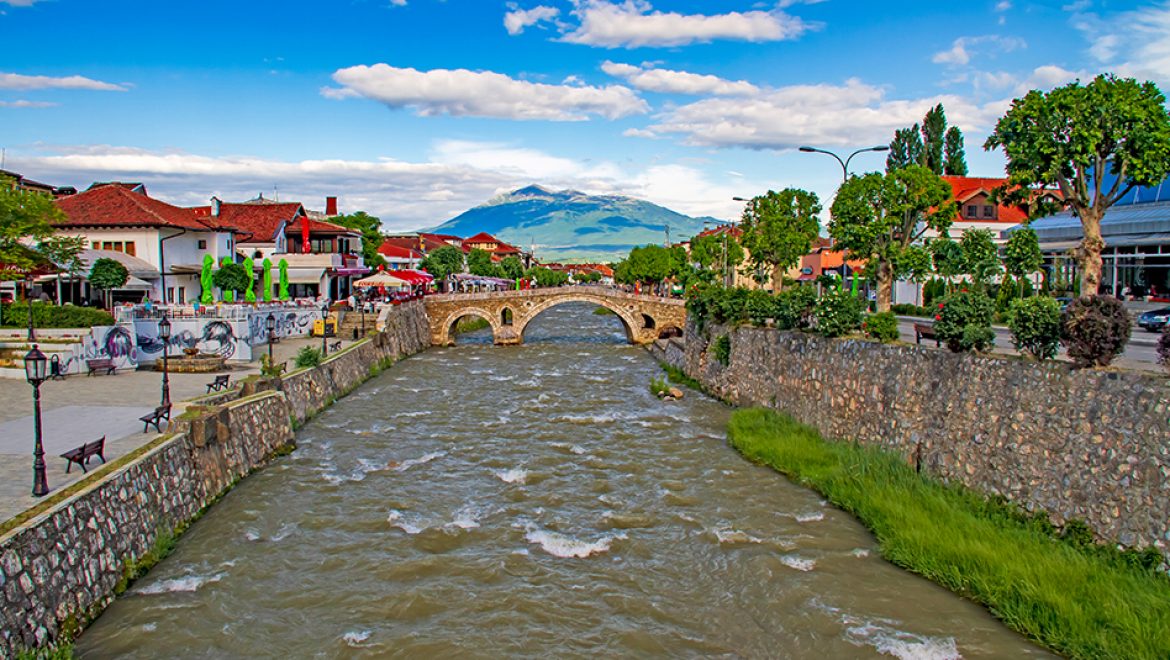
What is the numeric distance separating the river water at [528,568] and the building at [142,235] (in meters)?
26.2

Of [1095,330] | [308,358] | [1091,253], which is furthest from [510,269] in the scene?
[1095,330]

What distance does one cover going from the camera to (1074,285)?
40.8m

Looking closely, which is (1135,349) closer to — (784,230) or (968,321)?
(968,321)

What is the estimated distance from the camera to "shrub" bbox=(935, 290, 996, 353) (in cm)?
1745

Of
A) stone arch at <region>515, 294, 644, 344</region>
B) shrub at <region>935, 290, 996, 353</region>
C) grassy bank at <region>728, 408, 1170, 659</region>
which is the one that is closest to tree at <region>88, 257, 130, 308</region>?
grassy bank at <region>728, 408, 1170, 659</region>

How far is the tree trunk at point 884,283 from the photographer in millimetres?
31672

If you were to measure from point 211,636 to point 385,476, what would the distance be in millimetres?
9200

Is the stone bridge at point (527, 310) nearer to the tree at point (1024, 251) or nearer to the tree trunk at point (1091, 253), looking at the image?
the tree at point (1024, 251)

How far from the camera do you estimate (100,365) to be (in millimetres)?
28703

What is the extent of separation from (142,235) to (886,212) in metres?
39.5

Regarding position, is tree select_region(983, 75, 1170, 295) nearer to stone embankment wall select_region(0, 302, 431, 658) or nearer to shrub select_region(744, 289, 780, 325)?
shrub select_region(744, 289, 780, 325)

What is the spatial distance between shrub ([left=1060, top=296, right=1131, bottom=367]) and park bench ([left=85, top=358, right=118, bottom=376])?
2993cm

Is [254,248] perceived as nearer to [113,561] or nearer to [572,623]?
[113,561]

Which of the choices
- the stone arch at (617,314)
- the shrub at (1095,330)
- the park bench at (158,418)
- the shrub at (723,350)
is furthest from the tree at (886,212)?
A: the stone arch at (617,314)
